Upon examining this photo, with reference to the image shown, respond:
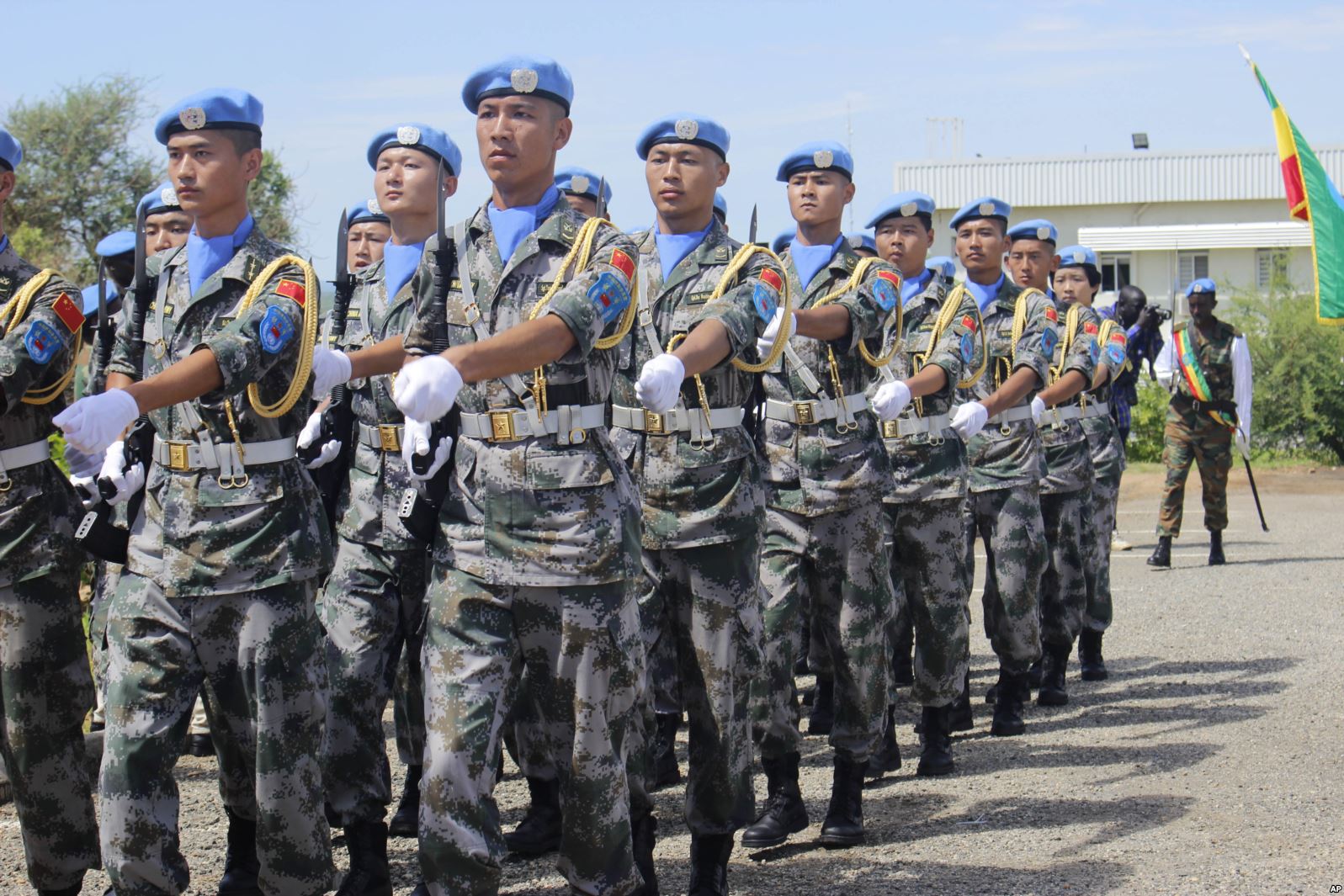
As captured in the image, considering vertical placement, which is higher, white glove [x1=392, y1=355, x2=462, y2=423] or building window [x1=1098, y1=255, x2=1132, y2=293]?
building window [x1=1098, y1=255, x2=1132, y2=293]

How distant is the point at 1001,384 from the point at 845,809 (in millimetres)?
3312

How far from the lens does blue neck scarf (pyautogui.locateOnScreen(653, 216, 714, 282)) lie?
5.64 meters

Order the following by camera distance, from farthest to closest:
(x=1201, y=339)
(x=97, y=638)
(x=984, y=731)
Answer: (x=1201, y=339) → (x=984, y=731) → (x=97, y=638)

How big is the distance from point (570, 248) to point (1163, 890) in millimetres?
2842

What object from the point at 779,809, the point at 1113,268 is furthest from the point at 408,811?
the point at 1113,268

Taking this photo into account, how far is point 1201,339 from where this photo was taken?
49.4 ft

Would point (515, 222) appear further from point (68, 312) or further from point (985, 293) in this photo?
point (985, 293)

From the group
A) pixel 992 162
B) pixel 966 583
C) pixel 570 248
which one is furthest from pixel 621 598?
Answer: pixel 992 162

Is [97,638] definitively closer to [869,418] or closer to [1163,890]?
[869,418]

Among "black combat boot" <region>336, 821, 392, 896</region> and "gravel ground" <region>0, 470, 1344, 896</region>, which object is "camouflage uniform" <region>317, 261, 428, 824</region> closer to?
"black combat boot" <region>336, 821, 392, 896</region>

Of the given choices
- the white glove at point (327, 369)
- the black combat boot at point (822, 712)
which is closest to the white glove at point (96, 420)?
the white glove at point (327, 369)

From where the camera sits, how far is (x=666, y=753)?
714 centimetres

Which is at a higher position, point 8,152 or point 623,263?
point 8,152

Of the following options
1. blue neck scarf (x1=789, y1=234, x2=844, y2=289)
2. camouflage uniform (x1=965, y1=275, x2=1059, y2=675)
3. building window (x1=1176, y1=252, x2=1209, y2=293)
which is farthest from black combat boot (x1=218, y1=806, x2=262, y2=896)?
building window (x1=1176, y1=252, x2=1209, y2=293)
